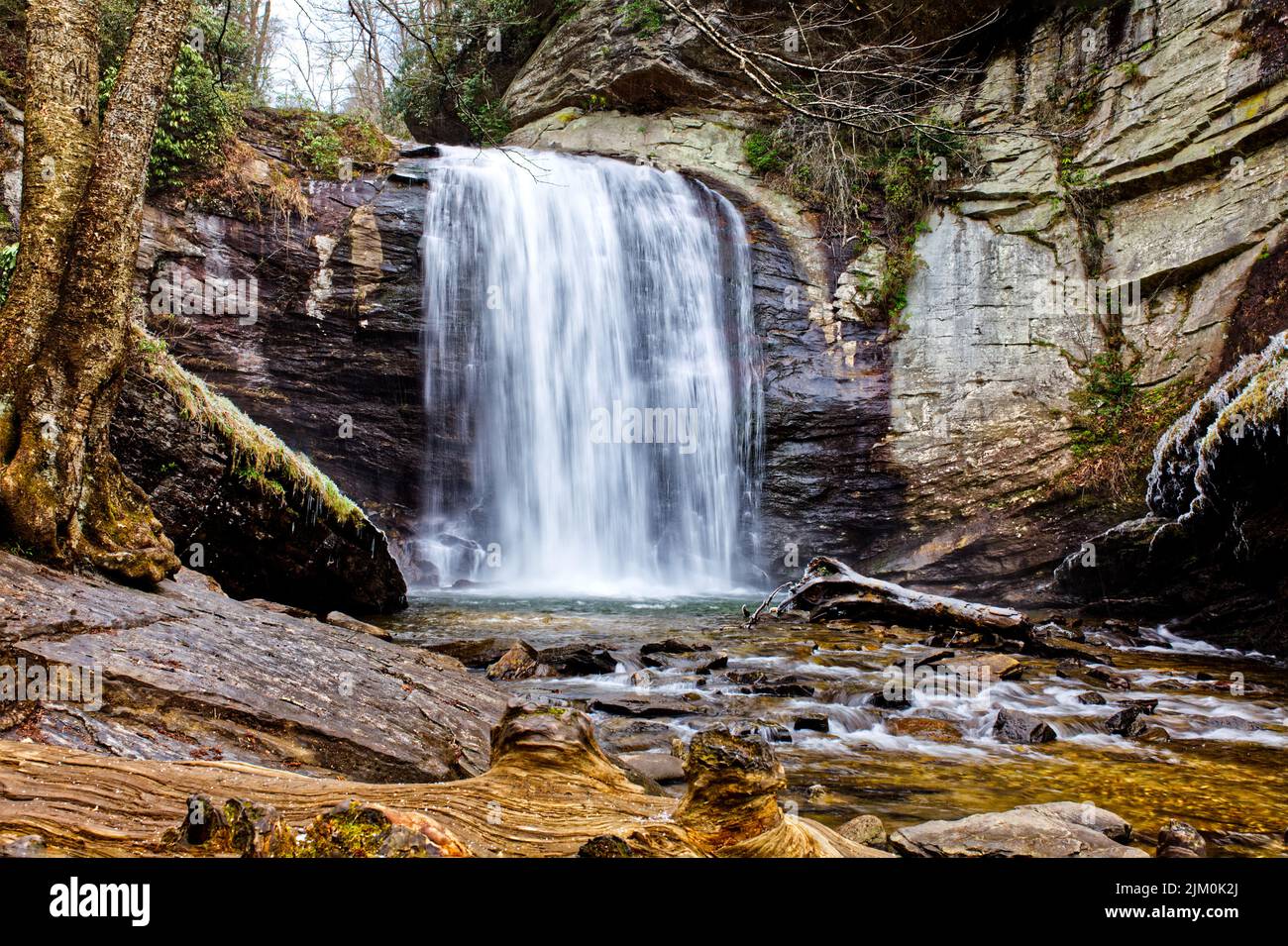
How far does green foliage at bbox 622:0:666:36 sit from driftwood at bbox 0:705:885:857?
18.1 metres

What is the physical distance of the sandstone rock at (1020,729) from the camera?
14.4 ft

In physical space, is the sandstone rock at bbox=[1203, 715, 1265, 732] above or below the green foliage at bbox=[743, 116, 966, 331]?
below

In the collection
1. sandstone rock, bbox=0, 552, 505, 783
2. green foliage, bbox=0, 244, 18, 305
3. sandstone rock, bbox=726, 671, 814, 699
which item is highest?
green foliage, bbox=0, 244, 18, 305

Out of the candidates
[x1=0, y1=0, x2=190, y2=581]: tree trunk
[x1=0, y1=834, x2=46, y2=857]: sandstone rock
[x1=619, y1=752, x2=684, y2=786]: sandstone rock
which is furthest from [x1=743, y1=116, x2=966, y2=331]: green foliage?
[x1=0, y1=834, x2=46, y2=857]: sandstone rock

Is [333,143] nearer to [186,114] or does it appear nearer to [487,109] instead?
[186,114]

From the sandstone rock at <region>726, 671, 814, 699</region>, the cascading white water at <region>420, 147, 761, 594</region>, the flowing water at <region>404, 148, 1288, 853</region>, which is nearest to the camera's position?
the sandstone rock at <region>726, 671, 814, 699</region>

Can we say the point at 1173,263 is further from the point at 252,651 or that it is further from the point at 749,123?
the point at 252,651

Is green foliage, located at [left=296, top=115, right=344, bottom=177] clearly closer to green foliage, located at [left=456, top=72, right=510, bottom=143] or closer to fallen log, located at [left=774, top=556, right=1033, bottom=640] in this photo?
green foliage, located at [left=456, top=72, right=510, bottom=143]

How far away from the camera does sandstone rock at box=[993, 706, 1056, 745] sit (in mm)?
4398

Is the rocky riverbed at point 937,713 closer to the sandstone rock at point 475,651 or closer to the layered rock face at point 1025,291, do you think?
the sandstone rock at point 475,651
